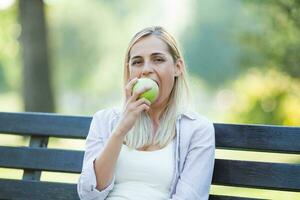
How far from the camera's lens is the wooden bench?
10.7ft

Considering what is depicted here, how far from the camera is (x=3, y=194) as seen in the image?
3.79 m

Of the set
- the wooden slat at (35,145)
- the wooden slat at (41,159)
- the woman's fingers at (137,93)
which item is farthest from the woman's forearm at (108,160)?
the wooden slat at (35,145)

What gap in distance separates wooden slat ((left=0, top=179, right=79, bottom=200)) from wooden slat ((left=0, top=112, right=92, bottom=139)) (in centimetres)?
26

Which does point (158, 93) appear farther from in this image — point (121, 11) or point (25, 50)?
point (121, 11)

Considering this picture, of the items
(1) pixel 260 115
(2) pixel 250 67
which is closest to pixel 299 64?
(2) pixel 250 67

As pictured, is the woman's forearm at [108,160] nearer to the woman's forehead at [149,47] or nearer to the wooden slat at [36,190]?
the woman's forehead at [149,47]

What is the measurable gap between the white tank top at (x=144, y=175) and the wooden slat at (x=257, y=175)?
1.02 ft

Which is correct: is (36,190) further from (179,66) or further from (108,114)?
(179,66)

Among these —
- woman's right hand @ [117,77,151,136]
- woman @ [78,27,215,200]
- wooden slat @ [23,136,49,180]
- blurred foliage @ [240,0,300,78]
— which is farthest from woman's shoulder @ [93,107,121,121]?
blurred foliage @ [240,0,300,78]

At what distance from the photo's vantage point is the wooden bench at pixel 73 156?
10.7 feet

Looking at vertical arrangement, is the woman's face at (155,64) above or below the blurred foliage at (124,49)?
below

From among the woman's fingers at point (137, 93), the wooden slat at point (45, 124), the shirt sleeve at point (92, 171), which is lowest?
the shirt sleeve at point (92, 171)

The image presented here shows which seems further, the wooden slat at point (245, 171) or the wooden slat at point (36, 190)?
the wooden slat at point (36, 190)

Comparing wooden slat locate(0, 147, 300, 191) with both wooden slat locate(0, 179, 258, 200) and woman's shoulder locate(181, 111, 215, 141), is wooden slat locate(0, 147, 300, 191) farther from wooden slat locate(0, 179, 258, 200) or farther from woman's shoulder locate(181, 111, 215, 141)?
woman's shoulder locate(181, 111, 215, 141)
